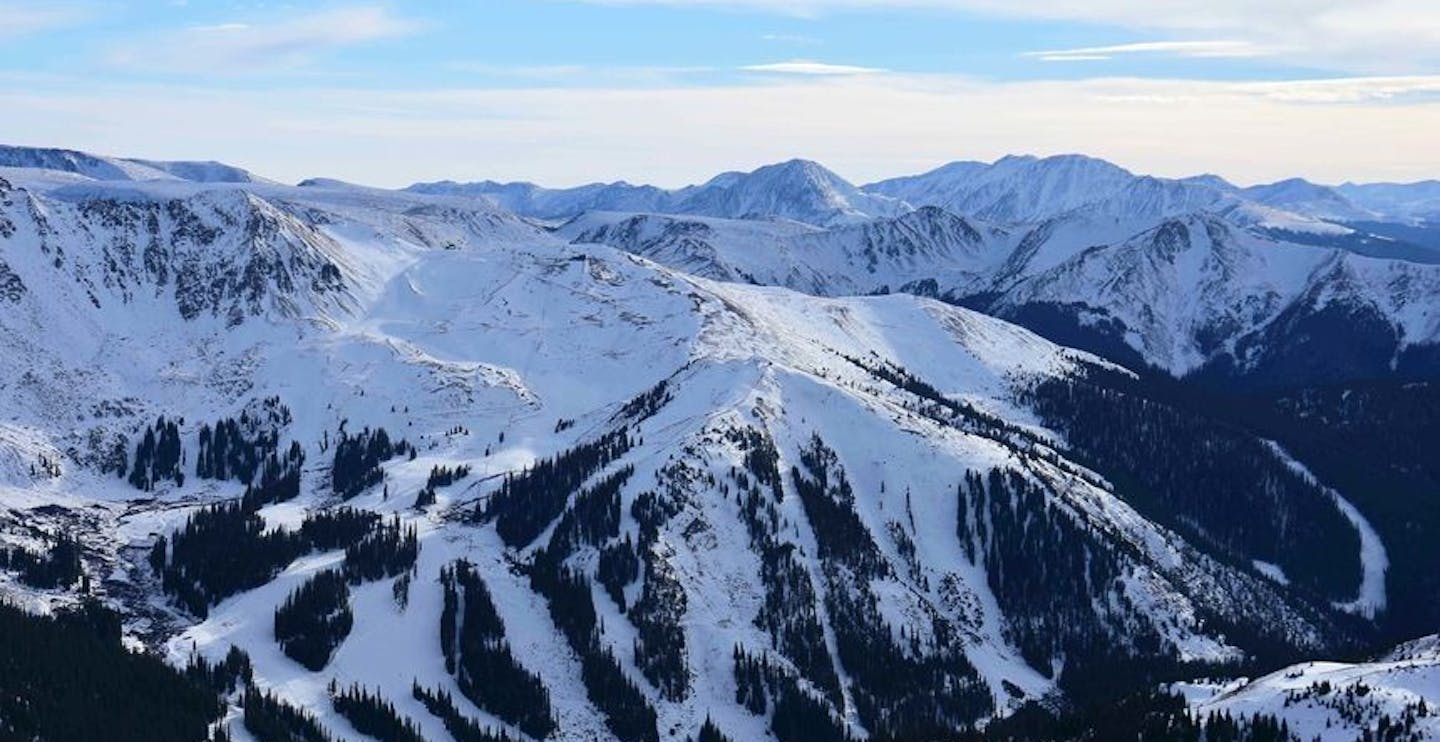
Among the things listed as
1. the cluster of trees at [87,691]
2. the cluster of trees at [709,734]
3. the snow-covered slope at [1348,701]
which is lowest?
the cluster of trees at [709,734]

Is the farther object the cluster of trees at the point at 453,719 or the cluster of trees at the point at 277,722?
the cluster of trees at the point at 453,719

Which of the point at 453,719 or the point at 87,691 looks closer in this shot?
the point at 87,691

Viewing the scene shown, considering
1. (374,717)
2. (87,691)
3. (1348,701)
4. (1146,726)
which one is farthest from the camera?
(374,717)

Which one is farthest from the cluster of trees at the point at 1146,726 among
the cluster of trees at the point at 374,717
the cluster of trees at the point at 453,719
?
the cluster of trees at the point at 374,717

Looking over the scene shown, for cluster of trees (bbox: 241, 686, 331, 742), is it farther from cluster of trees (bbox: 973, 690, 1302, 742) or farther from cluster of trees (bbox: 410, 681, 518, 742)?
cluster of trees (bbox: 973, 690, 1302, 742)

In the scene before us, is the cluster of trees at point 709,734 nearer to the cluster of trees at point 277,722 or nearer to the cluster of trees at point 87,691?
the cluster of trees at point 277,722

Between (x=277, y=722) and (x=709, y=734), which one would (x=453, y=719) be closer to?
(x=277, y=722)

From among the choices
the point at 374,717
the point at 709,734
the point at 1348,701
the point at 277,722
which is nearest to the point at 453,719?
the point at 374,717
